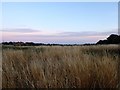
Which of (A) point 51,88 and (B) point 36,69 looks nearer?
(A) point 51,88

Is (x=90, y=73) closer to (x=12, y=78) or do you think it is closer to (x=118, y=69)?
(x=118, y=69)

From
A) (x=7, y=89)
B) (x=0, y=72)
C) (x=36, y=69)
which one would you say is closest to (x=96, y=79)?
(x=36, y=69)

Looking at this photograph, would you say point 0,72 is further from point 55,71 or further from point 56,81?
point 56,81

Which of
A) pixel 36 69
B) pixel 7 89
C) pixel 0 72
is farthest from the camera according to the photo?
pixel 0 72

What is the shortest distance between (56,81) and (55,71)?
58 cm

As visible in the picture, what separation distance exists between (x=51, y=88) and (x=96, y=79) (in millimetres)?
672

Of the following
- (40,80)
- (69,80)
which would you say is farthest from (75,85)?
(40,80)

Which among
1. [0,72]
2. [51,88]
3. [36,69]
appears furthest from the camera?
[0,72]

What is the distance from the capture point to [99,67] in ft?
13.6

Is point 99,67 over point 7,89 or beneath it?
over

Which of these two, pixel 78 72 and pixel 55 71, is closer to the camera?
pixel 78 72

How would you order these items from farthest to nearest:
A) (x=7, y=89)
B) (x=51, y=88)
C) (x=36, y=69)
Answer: (x=36, y=69)
(x=7, y=89)
(x=51, y=88)

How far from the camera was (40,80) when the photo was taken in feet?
12.3

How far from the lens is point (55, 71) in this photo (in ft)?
13.7
